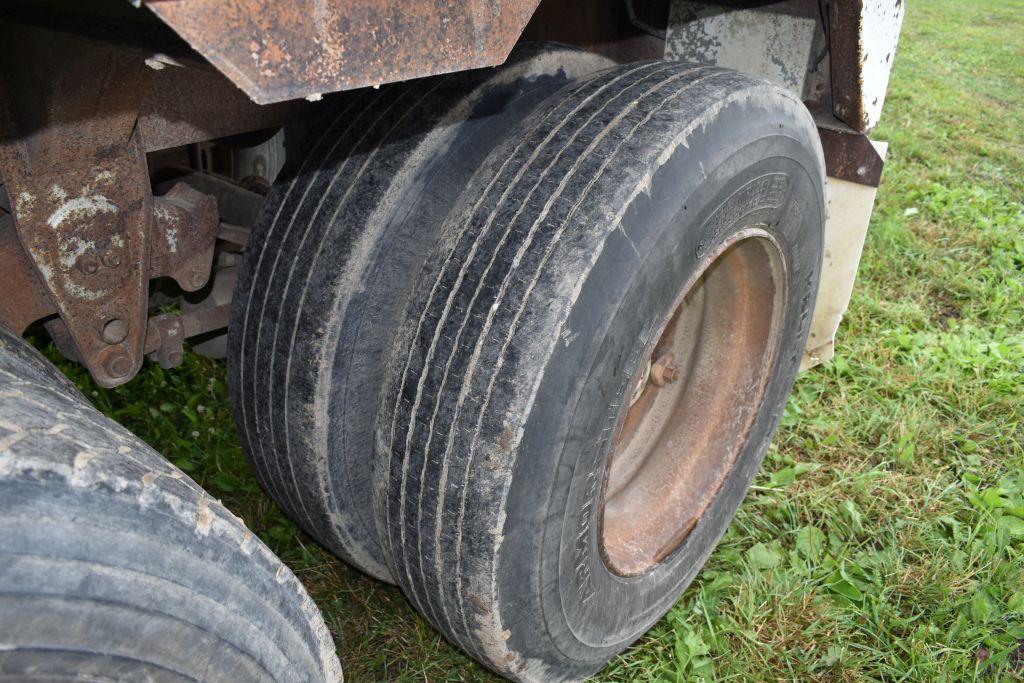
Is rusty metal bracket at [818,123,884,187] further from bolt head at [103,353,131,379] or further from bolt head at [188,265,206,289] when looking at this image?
bolt head at [103,353,131,379]

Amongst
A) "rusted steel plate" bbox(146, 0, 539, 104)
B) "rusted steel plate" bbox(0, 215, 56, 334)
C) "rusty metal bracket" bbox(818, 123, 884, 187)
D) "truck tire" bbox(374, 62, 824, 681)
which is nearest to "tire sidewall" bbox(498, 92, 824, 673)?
"truck tire" bbox(374, 62, 824, 681)

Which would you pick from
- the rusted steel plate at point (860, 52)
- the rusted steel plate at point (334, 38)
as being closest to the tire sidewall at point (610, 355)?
the rusted steel plate at point (860, 52)

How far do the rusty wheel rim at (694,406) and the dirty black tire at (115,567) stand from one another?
981mm

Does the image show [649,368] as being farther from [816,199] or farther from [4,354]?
[4,354]

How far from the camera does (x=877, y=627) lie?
6.86 ft

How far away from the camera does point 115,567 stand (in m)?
0.95

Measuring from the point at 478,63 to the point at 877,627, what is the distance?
172 centimetres

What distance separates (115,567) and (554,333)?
25.2 inches

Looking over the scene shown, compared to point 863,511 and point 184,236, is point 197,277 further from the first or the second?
point 863,511

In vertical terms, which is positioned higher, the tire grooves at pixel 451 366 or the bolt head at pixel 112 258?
the bolt head at pixel 112 258

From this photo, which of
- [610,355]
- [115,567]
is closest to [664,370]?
[610,355]

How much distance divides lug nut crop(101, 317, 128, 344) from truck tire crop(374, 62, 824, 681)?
1.56 feet

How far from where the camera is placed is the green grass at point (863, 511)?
2.00 m

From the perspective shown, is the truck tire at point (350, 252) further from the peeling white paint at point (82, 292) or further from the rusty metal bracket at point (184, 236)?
the peeling white paint at point (82, 292)
